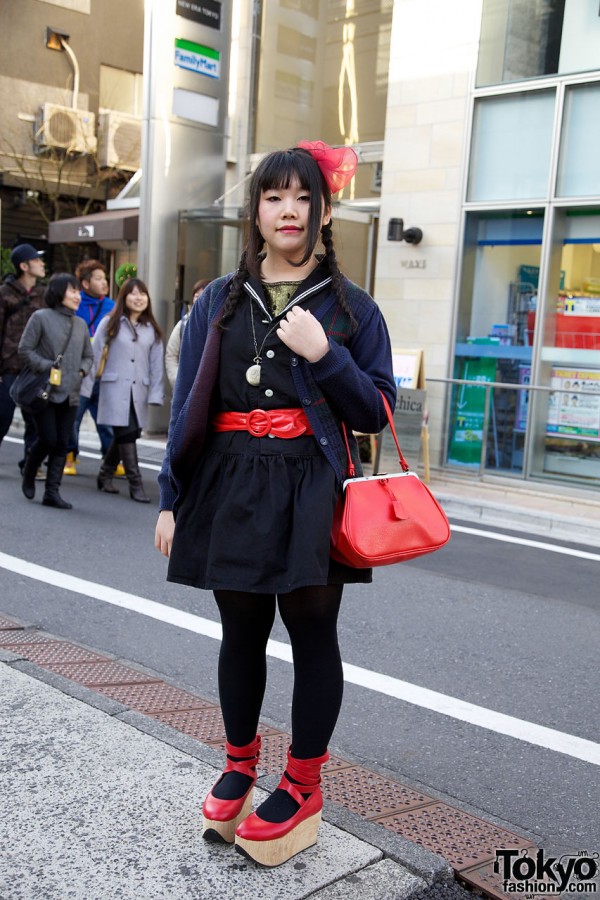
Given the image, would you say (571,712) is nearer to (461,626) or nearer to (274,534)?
(461,626)

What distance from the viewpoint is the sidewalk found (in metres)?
2.39

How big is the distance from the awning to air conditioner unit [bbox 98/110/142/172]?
639cm

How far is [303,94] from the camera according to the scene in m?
14.3

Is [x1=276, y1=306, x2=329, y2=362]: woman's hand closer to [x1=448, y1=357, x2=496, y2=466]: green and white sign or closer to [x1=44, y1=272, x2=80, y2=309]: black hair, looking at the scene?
[x1=44, y1=272, x2=80, y2=309]: black hair

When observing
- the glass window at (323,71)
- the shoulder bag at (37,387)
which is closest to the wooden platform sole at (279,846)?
the shoulder bag at (37,387)

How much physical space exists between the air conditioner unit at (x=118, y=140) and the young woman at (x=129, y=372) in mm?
15970

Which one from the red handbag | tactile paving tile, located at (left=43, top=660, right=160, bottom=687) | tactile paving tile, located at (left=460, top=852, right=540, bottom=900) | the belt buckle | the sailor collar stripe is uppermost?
the sailor collar stripe

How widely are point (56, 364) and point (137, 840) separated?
5.73m

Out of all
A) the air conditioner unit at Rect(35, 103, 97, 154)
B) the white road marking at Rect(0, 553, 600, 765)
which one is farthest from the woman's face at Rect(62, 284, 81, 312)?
the air conditioner unit at Rect(35, 103, 97, 154)

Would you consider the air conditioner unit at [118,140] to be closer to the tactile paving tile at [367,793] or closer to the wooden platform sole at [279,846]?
the tactile paving tile at [367,793]

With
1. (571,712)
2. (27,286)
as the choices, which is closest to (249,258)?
(571,712)

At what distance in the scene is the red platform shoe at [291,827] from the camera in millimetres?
2492

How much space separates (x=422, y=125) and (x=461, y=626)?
8.13 metres

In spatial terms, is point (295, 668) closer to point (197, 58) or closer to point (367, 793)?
point (367, 793)
